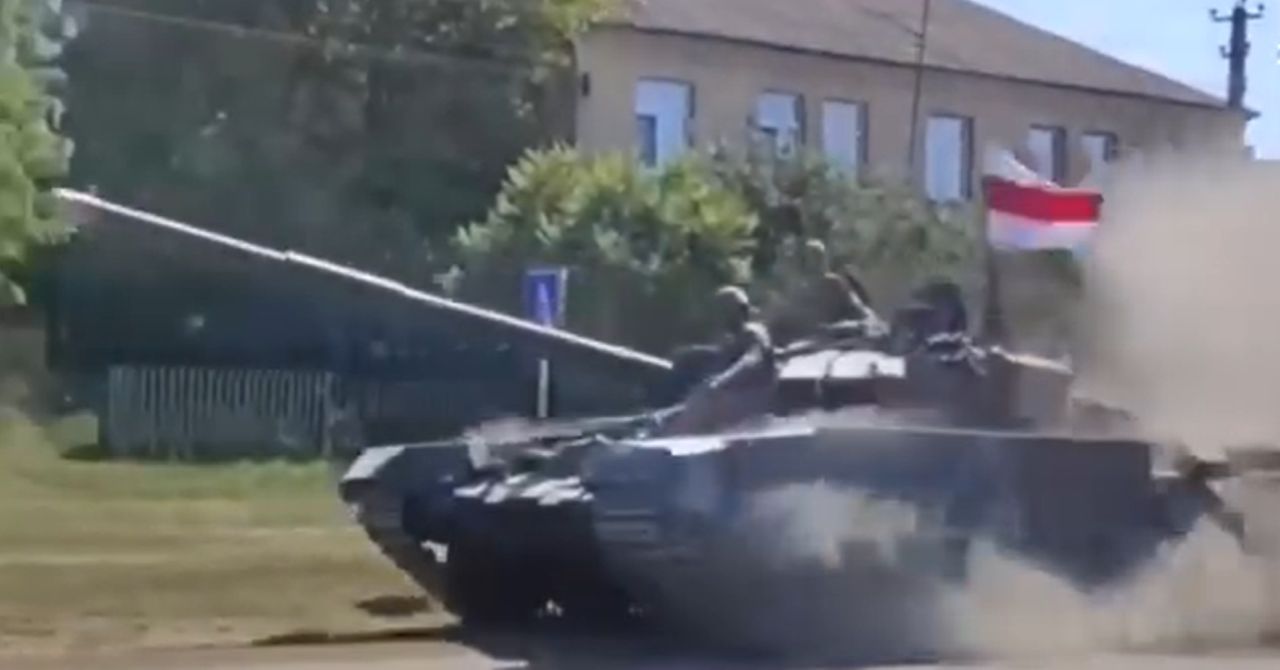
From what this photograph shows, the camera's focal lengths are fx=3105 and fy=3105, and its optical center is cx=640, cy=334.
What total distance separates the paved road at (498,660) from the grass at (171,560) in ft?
2.42

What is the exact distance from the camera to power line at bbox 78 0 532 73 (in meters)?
30.8

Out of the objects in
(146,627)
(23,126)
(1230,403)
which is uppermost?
(23,126)

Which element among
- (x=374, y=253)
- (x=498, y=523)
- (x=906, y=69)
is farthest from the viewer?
(x=906, y=69)

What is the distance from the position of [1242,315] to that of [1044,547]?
3274 millimetres

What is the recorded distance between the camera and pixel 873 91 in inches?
1630

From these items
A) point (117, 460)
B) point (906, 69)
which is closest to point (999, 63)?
point (906, 69)

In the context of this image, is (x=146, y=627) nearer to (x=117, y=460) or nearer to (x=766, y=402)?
(x=766, y=402)

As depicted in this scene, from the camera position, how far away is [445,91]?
32.2 metres

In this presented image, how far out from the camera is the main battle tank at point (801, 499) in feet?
46.4

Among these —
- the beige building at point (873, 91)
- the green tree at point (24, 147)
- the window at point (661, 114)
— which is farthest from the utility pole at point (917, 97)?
the green tree at point (24, 147)

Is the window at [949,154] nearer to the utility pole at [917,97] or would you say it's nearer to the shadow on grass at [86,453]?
the utility pole at [917,97]

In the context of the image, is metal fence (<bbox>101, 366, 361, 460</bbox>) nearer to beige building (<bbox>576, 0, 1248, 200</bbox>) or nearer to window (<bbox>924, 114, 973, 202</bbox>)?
beige building (<bbox>576, 0, 1248, 200</bbox>)

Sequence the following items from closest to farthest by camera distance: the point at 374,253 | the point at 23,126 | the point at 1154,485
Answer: the point at 1154,485 < the point at 23,126 < the point at 374,253

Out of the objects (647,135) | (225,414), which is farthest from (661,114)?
(225,414)
